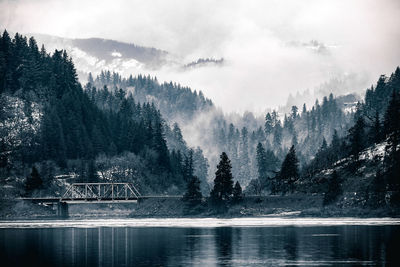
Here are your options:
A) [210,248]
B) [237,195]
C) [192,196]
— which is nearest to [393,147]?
[237,195]

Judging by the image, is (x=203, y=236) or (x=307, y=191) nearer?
(x=203, y=236)

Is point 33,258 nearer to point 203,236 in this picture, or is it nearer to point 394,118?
point 203,236

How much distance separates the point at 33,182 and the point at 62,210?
15.2m

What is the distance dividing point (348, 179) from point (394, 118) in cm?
2224

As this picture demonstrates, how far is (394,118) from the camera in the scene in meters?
177

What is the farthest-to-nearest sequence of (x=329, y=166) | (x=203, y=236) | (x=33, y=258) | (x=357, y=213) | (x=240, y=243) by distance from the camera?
1. (x=329, y=166)
2. (x=357, y=213)
3. (x=203, y=236)
4. (x=240, y=243)
5. (x=33, y=258)

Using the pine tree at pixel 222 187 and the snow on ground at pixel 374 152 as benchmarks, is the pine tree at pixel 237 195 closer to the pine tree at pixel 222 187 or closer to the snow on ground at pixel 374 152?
the pine tree at pixel 222 187

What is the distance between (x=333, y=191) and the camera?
168875 mm

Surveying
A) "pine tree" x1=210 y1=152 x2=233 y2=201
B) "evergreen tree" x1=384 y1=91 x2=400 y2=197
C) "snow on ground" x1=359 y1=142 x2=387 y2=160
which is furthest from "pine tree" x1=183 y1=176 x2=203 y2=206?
"evergreen tree" x1=384 y1=91 x2=400 y2=197

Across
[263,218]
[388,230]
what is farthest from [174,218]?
[388,230]

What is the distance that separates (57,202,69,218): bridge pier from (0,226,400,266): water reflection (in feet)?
239

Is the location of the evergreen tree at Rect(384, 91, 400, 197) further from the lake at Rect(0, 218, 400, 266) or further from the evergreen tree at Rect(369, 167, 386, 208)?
the lake at Rect(0, 218, 400, 266)

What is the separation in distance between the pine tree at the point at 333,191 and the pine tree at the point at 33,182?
8968cm

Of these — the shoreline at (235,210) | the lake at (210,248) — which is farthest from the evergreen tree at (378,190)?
the lake at (210,248)
